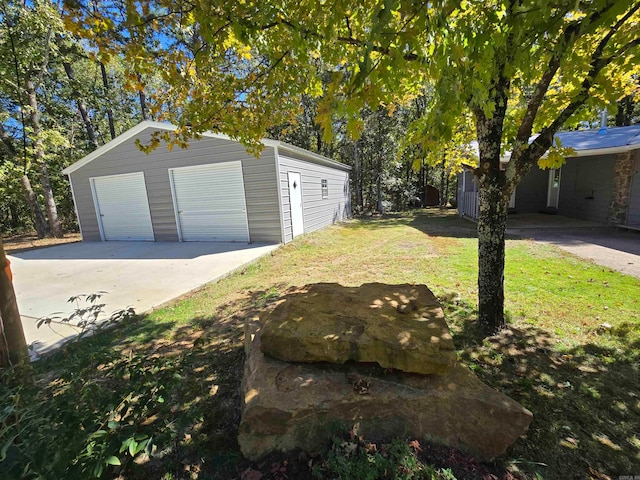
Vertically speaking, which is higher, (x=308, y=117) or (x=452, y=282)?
(x=308, y=117)

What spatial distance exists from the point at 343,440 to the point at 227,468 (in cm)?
67

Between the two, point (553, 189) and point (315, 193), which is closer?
point (315, 193)

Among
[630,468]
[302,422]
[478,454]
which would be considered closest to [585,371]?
[630,468]

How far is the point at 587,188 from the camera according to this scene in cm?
1019

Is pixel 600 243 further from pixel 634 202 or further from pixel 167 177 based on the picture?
pixel 167 177

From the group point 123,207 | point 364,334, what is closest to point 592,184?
point 364,334

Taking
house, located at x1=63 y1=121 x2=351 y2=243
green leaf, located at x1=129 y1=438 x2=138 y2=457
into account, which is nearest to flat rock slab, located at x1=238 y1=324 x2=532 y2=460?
green leaf, located at x1=129 y1=438 x2=138 y2=457

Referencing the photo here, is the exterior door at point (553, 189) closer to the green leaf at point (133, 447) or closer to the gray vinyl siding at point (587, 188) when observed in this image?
the gray vinyl siding at point (587, 188)

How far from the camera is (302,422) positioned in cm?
170

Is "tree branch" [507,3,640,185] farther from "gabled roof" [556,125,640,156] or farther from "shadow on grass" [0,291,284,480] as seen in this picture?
"gabled roof" [556,125,640,156]

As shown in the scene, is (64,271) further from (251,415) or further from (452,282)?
(452,282)

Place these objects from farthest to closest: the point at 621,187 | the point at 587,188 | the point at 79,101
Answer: the point at 79,101 < the point at 587,188 < the point at 621,187

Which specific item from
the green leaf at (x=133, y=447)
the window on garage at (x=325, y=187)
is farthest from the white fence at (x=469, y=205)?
the green leaf at (x=133, y=447)

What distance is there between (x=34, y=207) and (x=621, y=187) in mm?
21494
